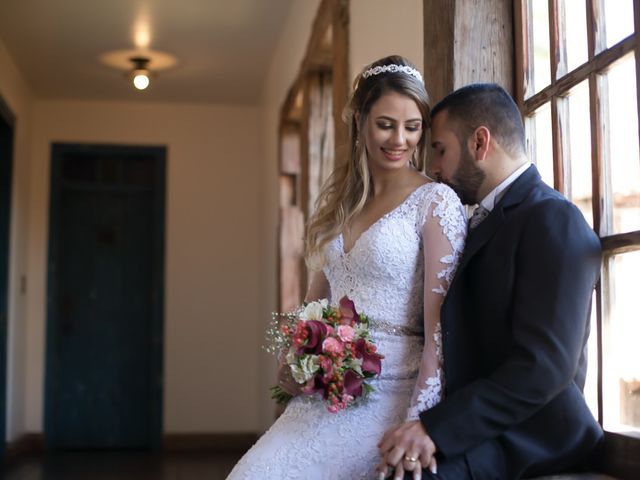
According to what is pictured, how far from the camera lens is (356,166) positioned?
2.52m

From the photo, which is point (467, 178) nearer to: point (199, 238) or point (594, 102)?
point (594, 102)

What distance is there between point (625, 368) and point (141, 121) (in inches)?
285

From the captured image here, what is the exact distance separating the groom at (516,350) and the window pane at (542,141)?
36cm

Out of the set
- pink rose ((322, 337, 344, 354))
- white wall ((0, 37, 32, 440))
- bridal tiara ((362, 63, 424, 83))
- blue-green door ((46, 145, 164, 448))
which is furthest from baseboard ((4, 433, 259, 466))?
pink rose ((322, 337, 344, 354))

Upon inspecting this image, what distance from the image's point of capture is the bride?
2186 millimetres

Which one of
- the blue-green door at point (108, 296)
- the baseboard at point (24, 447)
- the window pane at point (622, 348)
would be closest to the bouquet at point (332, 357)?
the window pane at point (622, 348)

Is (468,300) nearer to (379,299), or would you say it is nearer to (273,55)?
(379,299)

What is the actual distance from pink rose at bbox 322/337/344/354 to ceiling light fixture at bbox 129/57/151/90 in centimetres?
552

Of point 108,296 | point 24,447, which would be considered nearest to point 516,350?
point 24,447

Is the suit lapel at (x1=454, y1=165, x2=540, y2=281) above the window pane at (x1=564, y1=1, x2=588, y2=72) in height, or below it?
below

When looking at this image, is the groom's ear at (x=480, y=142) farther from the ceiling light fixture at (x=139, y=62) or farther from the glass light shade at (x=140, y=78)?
the glass light shade at (x=140, y=78)

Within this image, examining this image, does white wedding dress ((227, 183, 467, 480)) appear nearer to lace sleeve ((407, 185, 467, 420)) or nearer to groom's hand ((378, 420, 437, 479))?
lace sleeve ((407, 185, 467, 420))

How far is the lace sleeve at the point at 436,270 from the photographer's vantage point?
2.06 m

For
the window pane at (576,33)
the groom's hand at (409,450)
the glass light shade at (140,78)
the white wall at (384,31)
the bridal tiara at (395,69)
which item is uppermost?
the glass light shade at (140,78)
